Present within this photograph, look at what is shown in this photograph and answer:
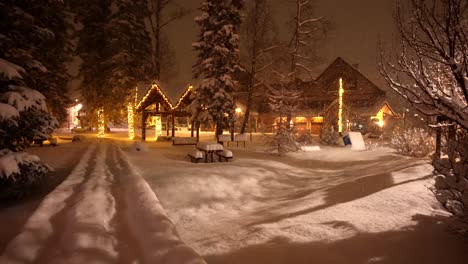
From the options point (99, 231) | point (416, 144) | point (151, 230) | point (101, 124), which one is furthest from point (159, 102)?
point (151, 230)

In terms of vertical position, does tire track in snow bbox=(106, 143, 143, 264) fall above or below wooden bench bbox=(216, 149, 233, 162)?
below

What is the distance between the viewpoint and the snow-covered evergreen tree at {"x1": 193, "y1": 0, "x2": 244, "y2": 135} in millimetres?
25250

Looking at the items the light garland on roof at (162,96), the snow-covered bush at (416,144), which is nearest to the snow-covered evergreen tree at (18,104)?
the snow-covered bush at (416,144)

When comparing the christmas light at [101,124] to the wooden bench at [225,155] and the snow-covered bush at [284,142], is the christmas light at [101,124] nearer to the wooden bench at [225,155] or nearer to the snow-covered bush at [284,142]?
the snow-covered bush at [284,142]

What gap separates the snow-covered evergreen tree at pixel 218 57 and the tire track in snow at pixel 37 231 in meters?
16.9

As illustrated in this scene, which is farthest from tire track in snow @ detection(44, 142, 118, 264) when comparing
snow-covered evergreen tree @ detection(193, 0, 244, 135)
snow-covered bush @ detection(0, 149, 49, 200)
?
snow-covered evergreen tree @ detection(193, 0, 244, 135)

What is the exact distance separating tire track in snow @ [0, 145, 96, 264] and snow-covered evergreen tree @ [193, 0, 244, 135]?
1687 centimetres

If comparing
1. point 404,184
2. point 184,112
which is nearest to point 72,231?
point 404,184

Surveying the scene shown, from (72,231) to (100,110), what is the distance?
32.7 meters

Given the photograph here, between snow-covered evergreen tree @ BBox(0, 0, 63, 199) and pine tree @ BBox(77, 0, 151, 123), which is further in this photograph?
pine tree @ BBox(77, 0, 151, 123)

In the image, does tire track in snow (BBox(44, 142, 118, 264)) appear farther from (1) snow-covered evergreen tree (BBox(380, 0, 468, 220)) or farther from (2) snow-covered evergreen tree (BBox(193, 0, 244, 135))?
(2) snow-covered evergreen tree (BBox(193, 0, 244, 135))

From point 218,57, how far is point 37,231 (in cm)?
2083

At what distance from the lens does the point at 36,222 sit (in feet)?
21.1

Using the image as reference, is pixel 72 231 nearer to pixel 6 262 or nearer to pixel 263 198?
pixel 6 262
